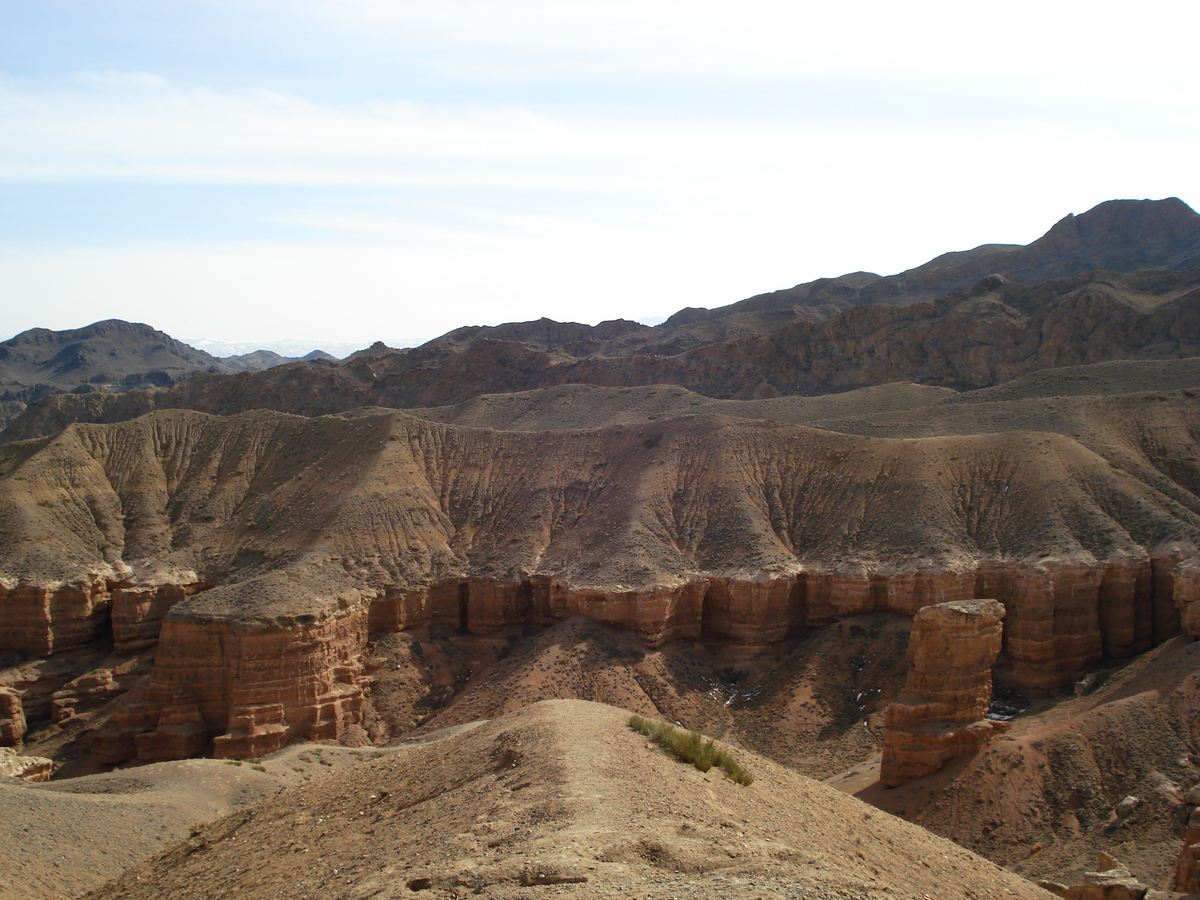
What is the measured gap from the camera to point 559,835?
14.6m

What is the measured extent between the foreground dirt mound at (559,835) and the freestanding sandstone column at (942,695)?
10.6 m

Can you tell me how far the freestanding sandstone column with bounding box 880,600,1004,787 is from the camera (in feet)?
107

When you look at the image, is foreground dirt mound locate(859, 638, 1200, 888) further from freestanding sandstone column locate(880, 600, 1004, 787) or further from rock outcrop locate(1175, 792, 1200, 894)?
rock outcrop locate(1175, 792, 1200, 894)

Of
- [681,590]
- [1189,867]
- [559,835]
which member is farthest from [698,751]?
[681,590]

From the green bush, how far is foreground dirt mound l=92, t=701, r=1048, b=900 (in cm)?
37

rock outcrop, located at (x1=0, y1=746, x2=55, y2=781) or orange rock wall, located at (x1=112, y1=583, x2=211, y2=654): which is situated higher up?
orange rock wall, located at (x1=112, y1=583, x2=211, y2=654)

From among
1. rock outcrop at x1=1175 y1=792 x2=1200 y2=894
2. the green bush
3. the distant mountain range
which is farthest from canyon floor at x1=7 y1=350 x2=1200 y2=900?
the distant mountain range

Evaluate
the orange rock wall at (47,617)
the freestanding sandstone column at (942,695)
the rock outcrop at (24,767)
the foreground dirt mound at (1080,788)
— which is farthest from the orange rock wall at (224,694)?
the freestanding sandstone column at (942,695)

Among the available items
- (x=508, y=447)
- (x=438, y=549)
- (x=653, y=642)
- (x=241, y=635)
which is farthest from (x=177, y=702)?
(x=508, y=447)

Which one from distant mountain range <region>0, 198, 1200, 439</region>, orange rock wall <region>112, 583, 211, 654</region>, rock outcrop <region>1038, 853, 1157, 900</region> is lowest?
rock outcrop <region>1038, 853, 1157, 900</region>

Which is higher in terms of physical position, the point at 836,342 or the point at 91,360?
the point at 91,360

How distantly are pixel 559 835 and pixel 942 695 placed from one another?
22.9 metres

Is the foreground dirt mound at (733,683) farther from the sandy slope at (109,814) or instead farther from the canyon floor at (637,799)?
the sandy slope at (109,814)

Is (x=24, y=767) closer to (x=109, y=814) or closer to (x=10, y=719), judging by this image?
(x=109, y=814)
